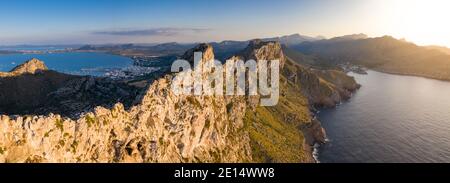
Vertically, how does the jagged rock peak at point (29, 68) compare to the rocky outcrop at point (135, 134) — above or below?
above

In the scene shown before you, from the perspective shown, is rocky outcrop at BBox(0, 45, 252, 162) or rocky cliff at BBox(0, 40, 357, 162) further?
rocky cliff at BBox(0, 40, 357, 162)

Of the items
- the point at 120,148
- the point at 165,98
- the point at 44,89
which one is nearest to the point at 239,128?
the point at 165,98

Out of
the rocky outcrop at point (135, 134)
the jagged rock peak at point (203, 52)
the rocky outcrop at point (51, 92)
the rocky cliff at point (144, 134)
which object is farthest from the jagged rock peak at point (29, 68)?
the jagged rock peak at point (203, 52)

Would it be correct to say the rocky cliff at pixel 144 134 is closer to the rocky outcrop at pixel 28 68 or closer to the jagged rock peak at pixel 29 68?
the rocky outcrop at pixel 28 68

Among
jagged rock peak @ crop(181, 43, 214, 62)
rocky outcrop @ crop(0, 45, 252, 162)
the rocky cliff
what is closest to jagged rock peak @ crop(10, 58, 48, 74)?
the rocky cliff

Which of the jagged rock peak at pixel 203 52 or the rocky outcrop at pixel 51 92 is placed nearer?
the rocky outcrop at pixel 51 92

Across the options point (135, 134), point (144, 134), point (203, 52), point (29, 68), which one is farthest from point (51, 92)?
point (203, 52)

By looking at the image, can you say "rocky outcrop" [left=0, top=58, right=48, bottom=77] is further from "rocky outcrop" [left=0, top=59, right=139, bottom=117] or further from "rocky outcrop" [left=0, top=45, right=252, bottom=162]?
"rocky outcrop" [left=0, top=45, right=252, bottom=162]

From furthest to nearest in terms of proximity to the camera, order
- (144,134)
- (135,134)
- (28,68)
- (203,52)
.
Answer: (203,52) → (28,68) → (144,134) → (135,134)

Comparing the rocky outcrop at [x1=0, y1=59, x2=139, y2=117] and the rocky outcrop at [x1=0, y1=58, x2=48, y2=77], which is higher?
the rocky outcrop at [x1=0, y1=58, x2=48, y2=77]

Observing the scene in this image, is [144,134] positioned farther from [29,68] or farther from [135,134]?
[29,68]

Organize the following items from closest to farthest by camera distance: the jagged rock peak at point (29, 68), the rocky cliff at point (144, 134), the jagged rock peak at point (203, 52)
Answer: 1. the rocky cliff at point (144, 134)
2. the jagged rock peak at point (29, 68)
3. the jagged rock peak at point (203, 52)

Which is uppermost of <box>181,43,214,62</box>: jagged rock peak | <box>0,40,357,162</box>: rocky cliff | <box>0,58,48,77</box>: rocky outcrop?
<box>181,43,214,62</box>: jagged rock peak

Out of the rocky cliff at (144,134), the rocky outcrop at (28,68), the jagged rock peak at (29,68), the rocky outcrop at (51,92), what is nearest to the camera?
the rocky cliff at (144,134)
